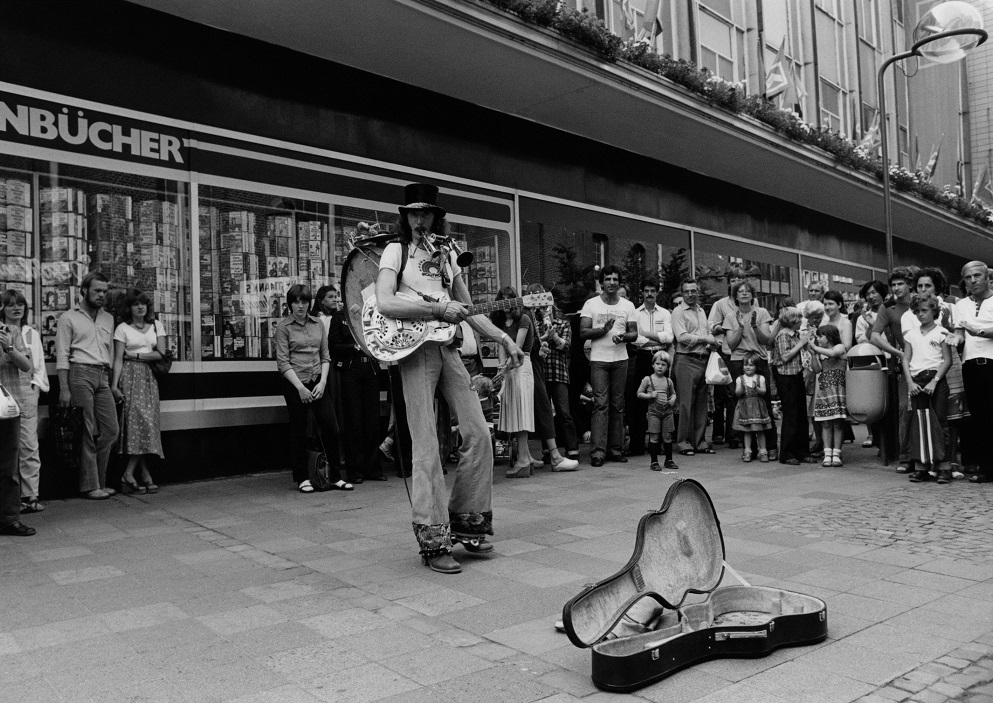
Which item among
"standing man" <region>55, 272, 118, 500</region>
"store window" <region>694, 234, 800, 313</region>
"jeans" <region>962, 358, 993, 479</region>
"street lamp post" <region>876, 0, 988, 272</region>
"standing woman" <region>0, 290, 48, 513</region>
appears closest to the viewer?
"standing woman" <region>0, 290, 48, 513</region>

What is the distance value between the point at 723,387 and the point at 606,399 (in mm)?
2647

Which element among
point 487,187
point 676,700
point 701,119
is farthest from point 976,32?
point 676,700

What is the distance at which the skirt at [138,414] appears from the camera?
8.07 m

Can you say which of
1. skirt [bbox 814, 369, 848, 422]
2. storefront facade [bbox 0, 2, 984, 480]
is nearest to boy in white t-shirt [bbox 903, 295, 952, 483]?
skirt [bbox 814, 369, 848, 422]

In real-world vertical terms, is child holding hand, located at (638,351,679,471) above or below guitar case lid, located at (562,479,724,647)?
above

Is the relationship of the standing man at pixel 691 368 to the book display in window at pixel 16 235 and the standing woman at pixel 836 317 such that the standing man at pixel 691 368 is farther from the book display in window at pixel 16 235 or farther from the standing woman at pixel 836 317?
the book display in window at pixel 16 235

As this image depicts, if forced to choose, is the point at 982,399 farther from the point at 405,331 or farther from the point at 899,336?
the point at 405,331

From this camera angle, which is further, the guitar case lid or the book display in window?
the book display in window

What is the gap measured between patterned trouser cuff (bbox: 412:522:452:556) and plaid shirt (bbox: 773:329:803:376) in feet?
19.6

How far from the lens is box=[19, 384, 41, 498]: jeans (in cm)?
701

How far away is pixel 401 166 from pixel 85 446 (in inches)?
198

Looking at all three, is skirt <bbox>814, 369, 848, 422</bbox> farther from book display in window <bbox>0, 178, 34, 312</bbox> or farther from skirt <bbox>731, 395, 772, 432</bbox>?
book display in window <bbox>0, 178, 34, 312</bbox>

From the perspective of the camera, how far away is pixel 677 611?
3.71 m

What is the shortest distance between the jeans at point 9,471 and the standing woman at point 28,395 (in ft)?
2.00
